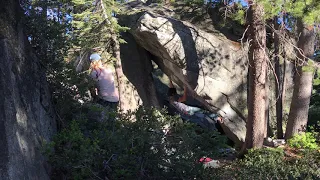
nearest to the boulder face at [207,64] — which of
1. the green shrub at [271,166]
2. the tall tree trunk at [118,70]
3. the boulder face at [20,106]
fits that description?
the tall tree trunk at [118,70]

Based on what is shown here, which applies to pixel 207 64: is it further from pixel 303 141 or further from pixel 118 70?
pixel 303 141

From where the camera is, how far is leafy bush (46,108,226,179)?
4.78 meters

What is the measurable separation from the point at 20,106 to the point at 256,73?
5.04 meters

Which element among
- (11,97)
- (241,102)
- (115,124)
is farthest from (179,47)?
(11,97)

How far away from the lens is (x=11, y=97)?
4230 mm

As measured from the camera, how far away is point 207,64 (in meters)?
11.1

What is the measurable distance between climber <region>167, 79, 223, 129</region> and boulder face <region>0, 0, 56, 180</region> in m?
7.31

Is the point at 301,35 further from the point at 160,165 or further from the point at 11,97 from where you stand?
the point at 11,97

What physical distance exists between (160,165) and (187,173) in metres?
0.40

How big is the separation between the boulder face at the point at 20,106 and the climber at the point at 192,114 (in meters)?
7.31

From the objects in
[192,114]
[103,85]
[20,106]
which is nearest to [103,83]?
[103,85]

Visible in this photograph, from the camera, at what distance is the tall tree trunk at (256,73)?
754 centimetres

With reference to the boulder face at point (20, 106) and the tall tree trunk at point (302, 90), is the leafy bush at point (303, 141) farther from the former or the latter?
the boulder face at point (20, 106)

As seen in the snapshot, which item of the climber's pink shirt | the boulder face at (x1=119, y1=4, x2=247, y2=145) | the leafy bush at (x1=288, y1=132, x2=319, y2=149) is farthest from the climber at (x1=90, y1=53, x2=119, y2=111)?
the leafy bush at (x1=288, y1=132, x2=319, y2=149)
